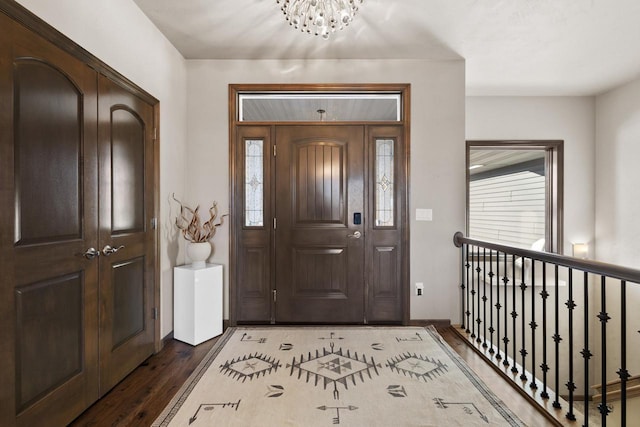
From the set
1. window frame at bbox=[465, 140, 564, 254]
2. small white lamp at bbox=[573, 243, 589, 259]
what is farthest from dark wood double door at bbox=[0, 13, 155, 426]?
small white lamp at bbox=[573, 243, 589, 259]

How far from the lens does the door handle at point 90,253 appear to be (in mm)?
1925

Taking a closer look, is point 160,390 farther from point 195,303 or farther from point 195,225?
point 195,225

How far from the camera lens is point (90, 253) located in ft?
6.41

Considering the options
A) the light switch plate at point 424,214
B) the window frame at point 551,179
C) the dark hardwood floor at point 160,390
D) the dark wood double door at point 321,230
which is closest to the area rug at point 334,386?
the dark hardwood floor at point 160,390

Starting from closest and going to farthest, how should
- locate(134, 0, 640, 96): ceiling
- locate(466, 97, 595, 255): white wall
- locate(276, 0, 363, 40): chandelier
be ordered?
locate(276, 0, 363, 40): chandelier, locate(134, 0, 640, 96): ceiling, locate(466, 97, 595, 255): white wall

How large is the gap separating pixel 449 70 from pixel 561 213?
2.42m

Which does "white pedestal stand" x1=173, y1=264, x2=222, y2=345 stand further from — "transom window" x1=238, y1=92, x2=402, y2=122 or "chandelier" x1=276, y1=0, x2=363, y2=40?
"chandelier" x1=276, y1=0, x2=363, y2=40

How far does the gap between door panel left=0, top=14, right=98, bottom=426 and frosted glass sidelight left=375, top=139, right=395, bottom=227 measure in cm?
238

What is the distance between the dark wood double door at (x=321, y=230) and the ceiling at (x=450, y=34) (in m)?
0.73

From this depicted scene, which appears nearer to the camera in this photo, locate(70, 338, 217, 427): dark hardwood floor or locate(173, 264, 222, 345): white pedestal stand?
locate(70, 338, 217, 427): dark hardwood floor

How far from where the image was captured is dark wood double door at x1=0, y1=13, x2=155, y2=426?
1472 millimetres

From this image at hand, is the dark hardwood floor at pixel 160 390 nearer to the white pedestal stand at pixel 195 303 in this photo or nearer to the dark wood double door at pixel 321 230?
the white pedestal stand at pixel 195 303

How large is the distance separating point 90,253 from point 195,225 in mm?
1109

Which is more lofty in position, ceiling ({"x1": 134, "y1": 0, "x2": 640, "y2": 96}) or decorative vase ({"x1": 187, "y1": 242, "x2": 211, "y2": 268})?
ceiling ({"x1": 134, "y1": 0, "x2": 640, "y2": 96})
